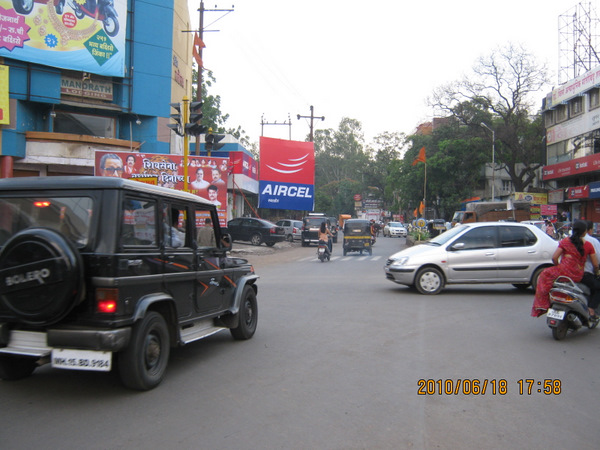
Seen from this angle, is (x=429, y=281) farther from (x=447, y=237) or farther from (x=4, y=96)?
(x=4, y=96)

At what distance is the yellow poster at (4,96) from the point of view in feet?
72.4

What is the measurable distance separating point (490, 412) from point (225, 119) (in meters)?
51.9

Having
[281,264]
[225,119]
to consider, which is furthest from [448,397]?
[225,119]

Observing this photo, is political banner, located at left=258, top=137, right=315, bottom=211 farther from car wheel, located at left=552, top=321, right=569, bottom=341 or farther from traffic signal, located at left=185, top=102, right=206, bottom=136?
car wheel, located at left=552, top=321, right=569, bottom=341

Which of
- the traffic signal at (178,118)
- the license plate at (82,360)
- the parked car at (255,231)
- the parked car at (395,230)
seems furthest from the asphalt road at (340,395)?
the parked car at (395,230)

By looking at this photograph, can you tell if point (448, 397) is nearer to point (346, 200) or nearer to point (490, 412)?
point (490, 412)

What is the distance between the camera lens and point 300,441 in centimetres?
386

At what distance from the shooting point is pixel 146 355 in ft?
16.2

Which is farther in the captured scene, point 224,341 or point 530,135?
point 530,135

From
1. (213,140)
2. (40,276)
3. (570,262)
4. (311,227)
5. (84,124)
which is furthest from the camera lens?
(311,227)

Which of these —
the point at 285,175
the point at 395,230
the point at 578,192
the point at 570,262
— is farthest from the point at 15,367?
the point at 395,230

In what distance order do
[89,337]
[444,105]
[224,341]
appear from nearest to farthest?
[89,337] → [224,341] → [444,105]

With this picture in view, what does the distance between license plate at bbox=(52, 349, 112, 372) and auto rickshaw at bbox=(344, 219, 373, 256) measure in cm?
2209

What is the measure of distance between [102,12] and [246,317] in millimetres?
21594
